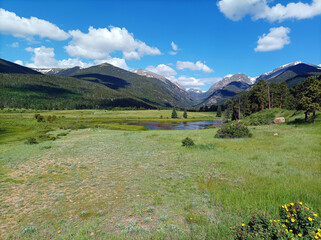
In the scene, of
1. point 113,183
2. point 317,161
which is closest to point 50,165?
point 113,183

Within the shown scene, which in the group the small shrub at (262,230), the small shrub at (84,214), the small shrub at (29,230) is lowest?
the small shrub at (84,214)

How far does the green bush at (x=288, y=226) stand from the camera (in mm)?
5207

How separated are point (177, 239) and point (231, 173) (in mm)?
9007

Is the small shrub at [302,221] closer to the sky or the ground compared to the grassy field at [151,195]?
closer to the sky

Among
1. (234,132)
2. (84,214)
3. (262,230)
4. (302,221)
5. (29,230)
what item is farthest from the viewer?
(234,132)

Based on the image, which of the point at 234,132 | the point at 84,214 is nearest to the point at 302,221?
the point at 84,214

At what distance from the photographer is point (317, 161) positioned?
50.3 feet

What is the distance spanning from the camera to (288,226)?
5.85 m

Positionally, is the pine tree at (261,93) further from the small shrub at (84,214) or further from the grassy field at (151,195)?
the small shrub at (84,214)

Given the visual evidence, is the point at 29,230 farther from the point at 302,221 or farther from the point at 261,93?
the point at 261,93

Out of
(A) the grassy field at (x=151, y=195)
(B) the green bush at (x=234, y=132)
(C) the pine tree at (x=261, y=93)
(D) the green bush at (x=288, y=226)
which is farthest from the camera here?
(C) the pine tree at (x=261, y=93)

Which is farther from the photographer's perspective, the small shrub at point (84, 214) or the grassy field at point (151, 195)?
the small shrub at point (84, 214)

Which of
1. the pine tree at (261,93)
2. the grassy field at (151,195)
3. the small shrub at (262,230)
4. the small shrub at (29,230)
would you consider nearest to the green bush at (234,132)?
the grassy field at (151,195)

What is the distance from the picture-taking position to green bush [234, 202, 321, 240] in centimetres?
521
